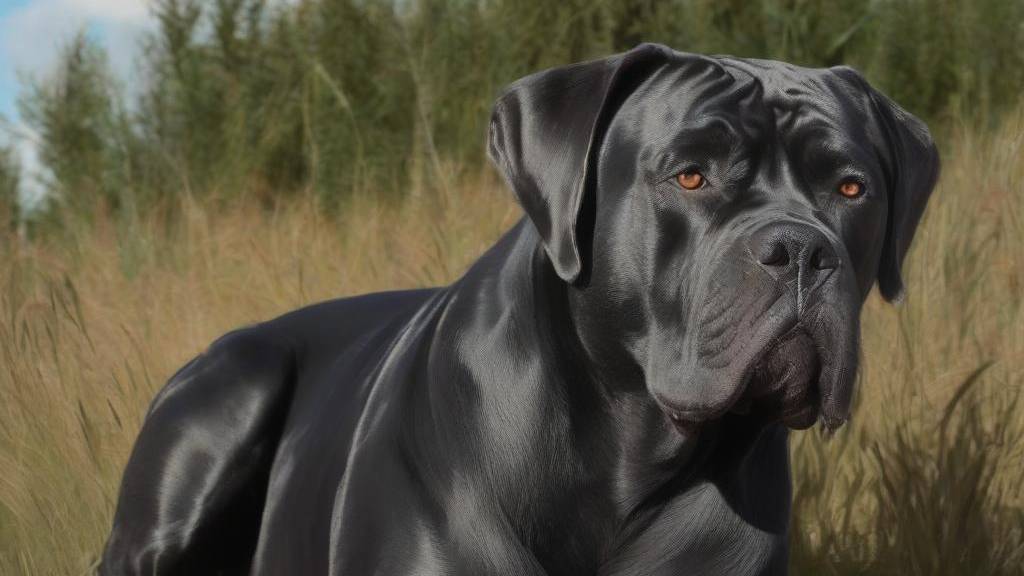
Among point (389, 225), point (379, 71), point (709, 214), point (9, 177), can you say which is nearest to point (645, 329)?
point (709, 214)

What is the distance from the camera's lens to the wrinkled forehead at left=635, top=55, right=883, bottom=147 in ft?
8.35

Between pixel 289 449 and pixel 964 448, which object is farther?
pixel 964 448

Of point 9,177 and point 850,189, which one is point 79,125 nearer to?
point 9,177

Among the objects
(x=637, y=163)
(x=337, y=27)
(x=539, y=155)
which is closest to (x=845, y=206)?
(x=637, y=163)

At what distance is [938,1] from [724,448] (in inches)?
295

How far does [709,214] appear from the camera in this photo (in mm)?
2471

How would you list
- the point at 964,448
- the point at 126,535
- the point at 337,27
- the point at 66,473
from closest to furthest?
the point at 126,535 → the point at 964,448 → the point at 66,473 → the point at 337,27

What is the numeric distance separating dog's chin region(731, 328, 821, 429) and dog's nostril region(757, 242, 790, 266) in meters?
0.13

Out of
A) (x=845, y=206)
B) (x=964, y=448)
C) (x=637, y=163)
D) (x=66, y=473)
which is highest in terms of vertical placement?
(x=637, y=163)

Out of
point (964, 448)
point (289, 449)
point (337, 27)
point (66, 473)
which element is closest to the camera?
point (289, 449)

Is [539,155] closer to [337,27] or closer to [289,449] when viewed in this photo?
[289,449]

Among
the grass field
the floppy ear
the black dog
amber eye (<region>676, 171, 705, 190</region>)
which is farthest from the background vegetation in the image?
amber eye (<region>676, 171, 705, 190</region>)

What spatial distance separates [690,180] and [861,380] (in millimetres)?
2039

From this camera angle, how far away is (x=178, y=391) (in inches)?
147
